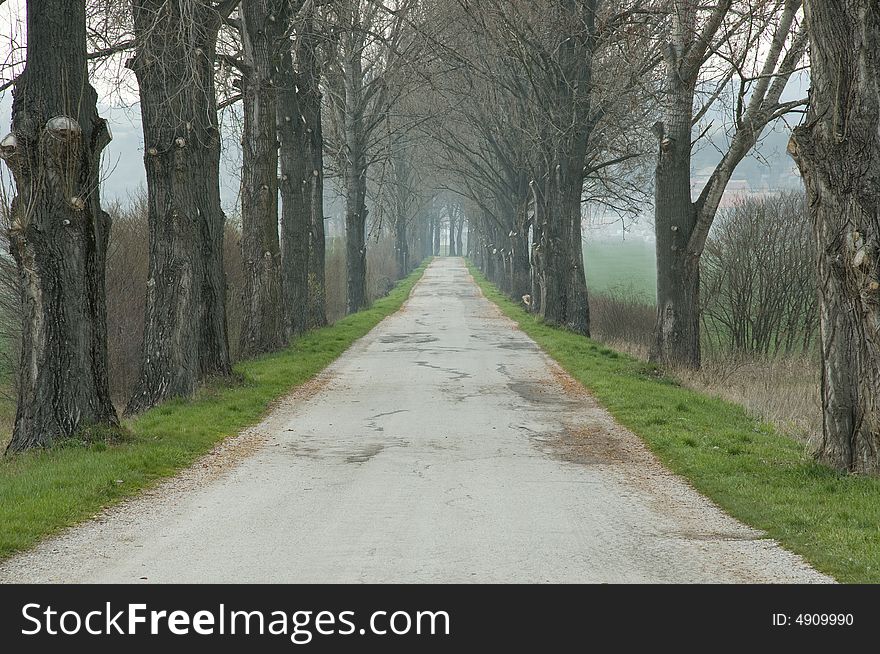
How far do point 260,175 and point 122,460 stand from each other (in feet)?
34.3

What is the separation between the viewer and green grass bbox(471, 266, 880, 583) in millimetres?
6965

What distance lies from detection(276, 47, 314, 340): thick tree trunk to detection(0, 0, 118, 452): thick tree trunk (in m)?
12.0

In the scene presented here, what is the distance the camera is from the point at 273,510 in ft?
26.4

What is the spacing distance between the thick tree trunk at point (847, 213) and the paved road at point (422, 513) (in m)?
1.61

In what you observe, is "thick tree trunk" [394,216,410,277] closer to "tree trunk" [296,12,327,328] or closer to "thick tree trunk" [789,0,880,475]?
"tree trunk" [296,12,327,328]

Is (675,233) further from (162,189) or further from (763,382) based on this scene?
(162,189)

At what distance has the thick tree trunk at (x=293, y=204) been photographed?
23.5m

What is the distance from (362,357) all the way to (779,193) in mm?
15529

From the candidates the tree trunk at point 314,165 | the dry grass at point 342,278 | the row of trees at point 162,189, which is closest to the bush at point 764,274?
the tree trunk at point 314,165

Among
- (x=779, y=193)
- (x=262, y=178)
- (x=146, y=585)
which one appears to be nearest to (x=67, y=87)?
(x=146, y=585)

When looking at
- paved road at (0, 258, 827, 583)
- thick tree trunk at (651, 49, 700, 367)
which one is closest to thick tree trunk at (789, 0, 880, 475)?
paved road at (0, 258, 827, 583)

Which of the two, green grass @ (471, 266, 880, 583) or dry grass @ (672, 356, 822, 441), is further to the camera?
dry grass @ (672, 356, 822, 441)

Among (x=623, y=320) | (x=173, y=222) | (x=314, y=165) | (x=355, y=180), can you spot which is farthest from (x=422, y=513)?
(x=355, y=180)

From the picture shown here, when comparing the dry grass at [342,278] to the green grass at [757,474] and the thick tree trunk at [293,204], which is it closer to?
the thick tree trunk at [293,204]
